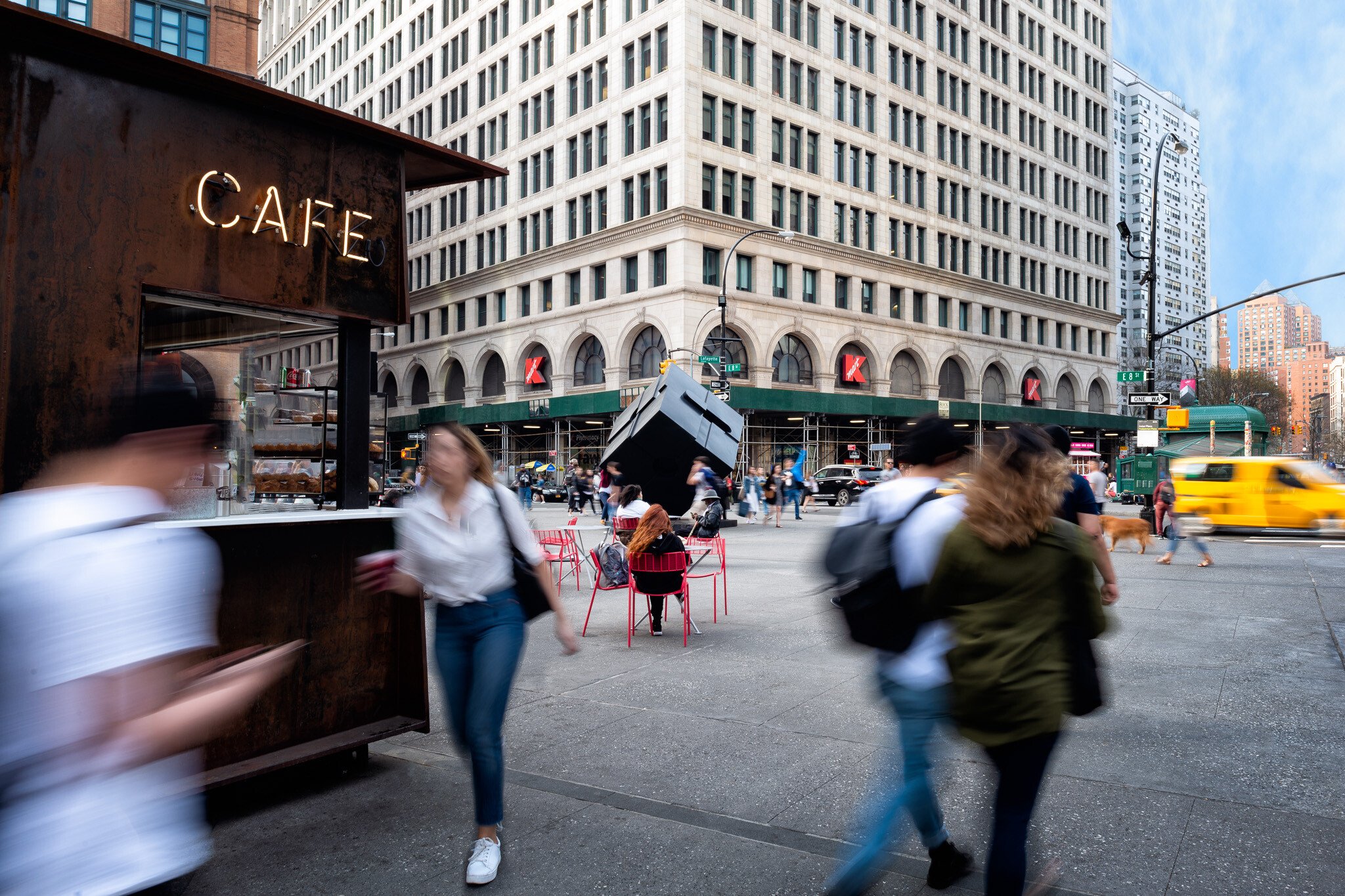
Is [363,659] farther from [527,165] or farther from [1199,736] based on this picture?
[527,165]

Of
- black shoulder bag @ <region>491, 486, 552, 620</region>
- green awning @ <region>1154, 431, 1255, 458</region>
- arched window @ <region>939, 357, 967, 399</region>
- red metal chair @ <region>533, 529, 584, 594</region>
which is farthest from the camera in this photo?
arched window @ <region>939, 357, 967, 399</region>

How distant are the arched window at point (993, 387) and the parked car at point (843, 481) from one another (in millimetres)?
19575

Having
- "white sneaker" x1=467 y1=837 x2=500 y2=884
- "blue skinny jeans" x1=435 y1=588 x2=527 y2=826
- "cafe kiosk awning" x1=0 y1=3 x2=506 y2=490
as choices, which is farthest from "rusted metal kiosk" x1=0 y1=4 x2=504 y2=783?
"white sneaker" x1=467 y1=837 x2=500 y2=884

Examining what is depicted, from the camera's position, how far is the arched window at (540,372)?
4612cm

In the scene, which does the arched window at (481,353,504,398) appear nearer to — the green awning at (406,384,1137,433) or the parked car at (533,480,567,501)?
the green awning at (406,384,1137,433)

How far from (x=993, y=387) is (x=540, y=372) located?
88.8 feet

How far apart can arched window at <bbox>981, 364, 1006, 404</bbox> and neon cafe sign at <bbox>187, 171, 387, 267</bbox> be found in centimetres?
5195

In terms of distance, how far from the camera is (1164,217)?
13912 centimetres

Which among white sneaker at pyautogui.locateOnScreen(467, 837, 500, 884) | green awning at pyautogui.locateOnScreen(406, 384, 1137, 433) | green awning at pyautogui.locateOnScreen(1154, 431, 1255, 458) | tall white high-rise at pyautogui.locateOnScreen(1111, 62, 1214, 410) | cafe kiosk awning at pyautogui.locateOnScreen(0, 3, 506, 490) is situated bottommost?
white sneaker at pyautogui.locateOnScreen(467, 837, 500, 884)

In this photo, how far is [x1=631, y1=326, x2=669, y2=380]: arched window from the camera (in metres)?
41.1

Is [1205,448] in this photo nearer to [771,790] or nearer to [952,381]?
[952,381]

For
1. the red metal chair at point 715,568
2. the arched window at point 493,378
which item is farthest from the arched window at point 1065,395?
the red metal chair at point 715,568

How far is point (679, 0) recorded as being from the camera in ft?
129

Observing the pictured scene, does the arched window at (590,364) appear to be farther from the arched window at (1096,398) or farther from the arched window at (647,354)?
the arched window at (1096,398)
